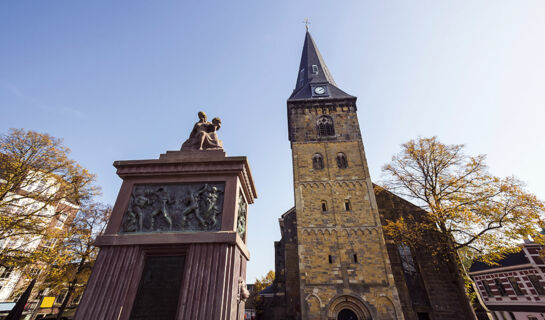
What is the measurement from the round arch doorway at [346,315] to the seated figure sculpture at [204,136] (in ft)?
45.9

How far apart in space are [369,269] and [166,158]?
1497 centimetres

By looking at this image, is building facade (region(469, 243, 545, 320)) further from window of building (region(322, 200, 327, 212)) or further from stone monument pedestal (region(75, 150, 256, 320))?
stone monument pedestal (region(75, 150, 256, 320))

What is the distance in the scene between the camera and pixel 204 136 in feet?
17.6

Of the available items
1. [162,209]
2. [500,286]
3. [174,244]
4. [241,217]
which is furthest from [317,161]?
[500,286]

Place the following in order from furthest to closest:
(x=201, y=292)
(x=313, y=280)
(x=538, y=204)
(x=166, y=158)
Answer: (x=313, y=280), (x=538, y=204), (x=166, y=158), (x=201, y=292)

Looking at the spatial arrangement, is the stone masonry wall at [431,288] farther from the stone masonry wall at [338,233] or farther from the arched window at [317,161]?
the arched window at [317,161]

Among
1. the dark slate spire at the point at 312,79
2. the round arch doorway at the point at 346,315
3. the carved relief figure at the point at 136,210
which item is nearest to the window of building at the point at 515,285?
the round arch doorway at the point at 346,315

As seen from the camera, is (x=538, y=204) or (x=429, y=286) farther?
(x=429, y=286)

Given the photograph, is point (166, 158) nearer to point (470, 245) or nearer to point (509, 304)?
point (470, 245)

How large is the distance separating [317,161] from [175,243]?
55.4 ft

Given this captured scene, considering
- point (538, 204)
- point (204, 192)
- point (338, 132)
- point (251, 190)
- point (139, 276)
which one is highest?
point (338, 132)

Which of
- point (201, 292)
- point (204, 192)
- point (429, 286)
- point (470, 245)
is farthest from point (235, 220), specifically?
point (429, 286)

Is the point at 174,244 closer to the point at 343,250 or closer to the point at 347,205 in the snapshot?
the point at 343,250

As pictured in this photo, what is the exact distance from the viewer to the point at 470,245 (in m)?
11.4
